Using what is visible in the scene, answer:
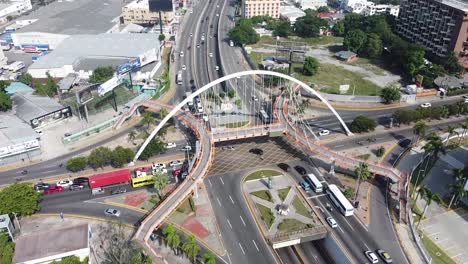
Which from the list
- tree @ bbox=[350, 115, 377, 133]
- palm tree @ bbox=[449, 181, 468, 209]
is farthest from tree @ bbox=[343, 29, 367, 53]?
palm tree @ bbox=[449, 181, 468, 209]

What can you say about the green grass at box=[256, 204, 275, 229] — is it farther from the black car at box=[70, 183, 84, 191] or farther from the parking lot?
the black car at box=[70, 183, 84, 191]

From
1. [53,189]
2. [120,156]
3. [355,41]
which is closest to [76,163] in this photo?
[53,189]

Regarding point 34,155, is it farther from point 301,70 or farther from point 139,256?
point 301,70

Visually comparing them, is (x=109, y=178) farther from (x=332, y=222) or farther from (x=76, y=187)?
(x=332, y=222)

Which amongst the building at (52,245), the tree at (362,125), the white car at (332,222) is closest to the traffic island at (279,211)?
the white car at (332,222)

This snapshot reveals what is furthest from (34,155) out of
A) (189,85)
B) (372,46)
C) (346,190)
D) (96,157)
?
(372,46)

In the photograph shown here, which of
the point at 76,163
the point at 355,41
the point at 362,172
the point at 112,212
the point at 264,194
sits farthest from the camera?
the point at 355,41

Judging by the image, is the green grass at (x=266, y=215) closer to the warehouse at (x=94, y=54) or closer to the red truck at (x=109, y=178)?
the red truck at (x=109, y=178)
